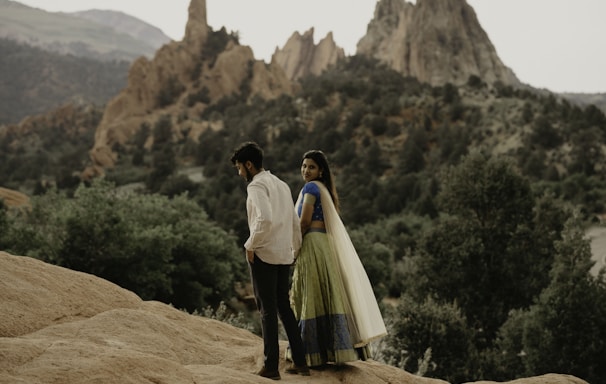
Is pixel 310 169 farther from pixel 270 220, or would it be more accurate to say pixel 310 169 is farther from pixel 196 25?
pixel 196 25

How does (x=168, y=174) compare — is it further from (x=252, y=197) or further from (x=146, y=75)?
(x=252, y=197)

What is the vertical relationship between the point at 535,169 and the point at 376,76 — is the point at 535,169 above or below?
below

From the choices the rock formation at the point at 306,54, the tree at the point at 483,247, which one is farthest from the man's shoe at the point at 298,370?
the rock formation at the point at 306,54

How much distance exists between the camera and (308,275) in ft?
19.3

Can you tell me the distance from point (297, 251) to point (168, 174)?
57.8 m

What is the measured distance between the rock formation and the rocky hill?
136 m

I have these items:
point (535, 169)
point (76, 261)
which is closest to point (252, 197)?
point (76, 261)

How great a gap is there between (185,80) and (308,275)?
87.7 m

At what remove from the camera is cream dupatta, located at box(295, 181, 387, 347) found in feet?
19.5

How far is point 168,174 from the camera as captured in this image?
6228cm

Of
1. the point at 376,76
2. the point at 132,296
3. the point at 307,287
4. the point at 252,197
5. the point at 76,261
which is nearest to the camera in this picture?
the point at 252,197

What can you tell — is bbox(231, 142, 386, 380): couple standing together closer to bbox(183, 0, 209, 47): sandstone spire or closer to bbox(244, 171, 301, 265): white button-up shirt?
bbox(244, 171, 301, 265): white button-up shirt

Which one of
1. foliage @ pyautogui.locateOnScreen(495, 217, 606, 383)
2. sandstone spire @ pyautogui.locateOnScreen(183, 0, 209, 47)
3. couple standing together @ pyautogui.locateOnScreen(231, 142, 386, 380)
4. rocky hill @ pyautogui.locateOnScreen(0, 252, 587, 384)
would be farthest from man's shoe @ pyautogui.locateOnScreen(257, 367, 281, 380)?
sandstone spire @ pyautogui.locateOnScreen(183, 0, 209, 47)

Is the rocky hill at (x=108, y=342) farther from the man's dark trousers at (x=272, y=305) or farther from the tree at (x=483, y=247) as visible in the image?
the tree at (x=483, y=247)
